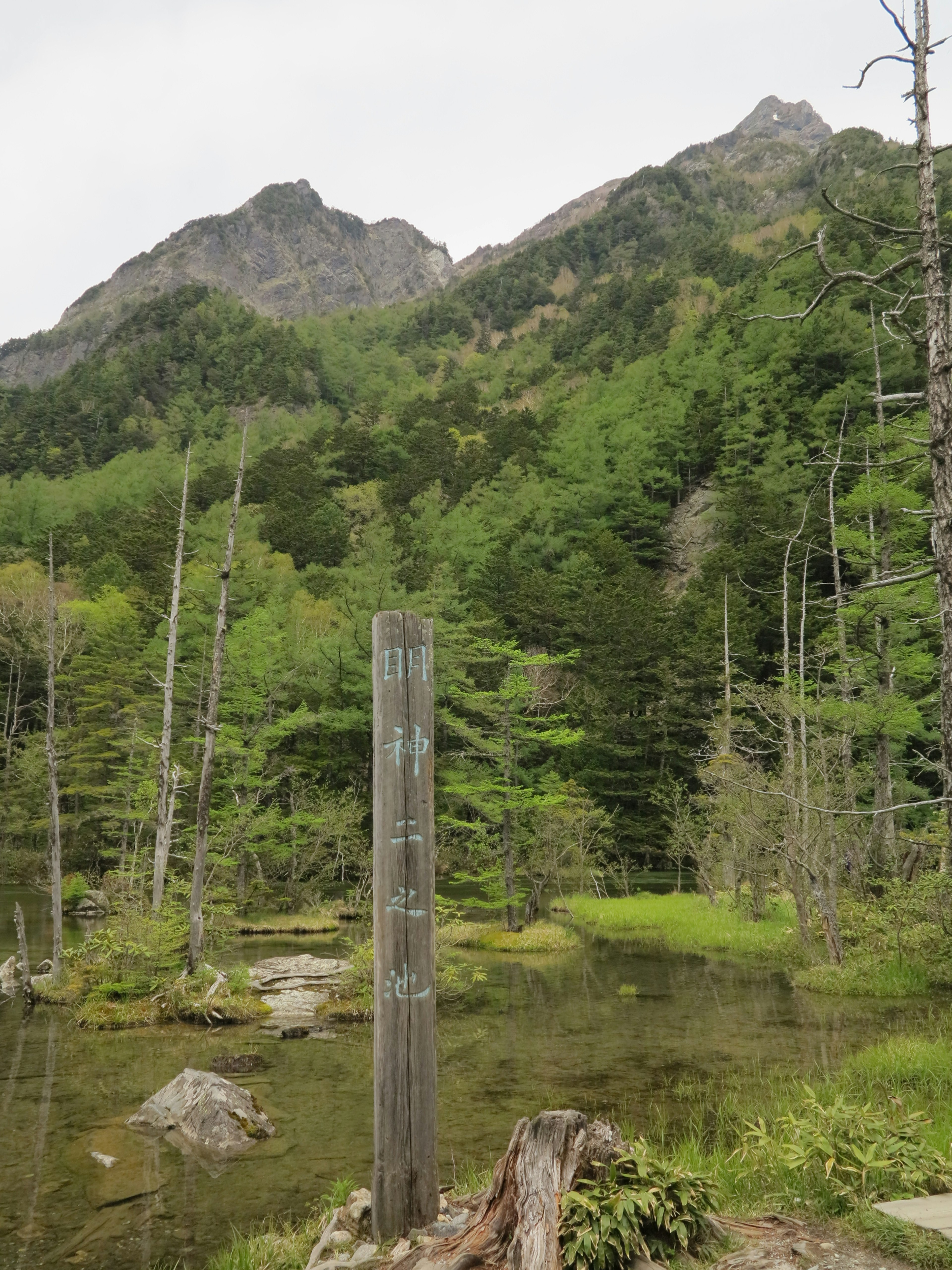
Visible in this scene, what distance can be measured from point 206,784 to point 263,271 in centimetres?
16881

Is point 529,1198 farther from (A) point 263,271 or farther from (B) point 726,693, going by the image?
(A) point 263,271

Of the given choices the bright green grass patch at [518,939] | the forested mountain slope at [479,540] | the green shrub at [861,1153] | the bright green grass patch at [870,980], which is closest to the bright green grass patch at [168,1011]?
the bright green grass patch at [518,939]

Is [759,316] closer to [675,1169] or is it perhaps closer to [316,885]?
[675,1169]

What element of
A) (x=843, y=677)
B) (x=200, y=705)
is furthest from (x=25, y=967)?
(x=843, y=677)

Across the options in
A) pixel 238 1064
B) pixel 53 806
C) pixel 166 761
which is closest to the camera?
pixel 238 1064

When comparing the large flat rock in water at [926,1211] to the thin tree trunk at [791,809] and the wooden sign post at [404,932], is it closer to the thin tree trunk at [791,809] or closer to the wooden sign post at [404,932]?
the wooden sign post at [404,932]

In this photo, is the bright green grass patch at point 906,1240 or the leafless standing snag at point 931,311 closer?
the bright green grass patch at point 906,1240

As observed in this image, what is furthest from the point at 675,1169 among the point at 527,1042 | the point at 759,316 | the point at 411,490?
the point at 411,490

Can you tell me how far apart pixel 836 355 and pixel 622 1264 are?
5684cm

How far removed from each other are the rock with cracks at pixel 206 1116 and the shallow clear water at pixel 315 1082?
0.18 meters

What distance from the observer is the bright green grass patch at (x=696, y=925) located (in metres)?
18.9

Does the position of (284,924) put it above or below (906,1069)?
below

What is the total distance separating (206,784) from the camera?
15.2 m

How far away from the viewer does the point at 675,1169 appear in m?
3.60
